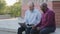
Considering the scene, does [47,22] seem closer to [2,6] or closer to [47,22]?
[47,22]

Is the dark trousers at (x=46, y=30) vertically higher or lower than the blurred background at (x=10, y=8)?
higher

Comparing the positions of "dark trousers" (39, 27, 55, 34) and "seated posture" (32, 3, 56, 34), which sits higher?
"seated posture" (32, 3, 56, 34)

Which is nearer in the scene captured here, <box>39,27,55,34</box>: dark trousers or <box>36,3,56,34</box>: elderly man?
<box>39,27,55,34</box>: dark trousers

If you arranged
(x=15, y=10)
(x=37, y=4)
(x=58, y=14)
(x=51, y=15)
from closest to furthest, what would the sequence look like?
(x=51, y=15) < (x=58, y=14) < (x=37, y=4) < (x=15, y=10)

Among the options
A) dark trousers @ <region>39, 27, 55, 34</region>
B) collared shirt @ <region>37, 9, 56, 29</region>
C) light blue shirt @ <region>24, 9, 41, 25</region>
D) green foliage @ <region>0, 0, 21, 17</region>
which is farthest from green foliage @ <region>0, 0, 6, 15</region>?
dark trousers @ <region>39, 27, 55, 34</region>

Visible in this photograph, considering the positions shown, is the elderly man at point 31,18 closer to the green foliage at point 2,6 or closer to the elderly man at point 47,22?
the elderly man at point 47,22

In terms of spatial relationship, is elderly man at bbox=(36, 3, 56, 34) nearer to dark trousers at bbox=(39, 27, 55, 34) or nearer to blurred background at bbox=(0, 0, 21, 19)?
dark trousers at bbox=(39, 27, 55, 34)

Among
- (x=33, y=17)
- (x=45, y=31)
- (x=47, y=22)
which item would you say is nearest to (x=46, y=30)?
(x=45, y=31)

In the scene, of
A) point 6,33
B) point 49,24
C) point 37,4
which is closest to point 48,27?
point 49,24

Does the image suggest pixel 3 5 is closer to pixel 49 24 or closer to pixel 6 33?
pixel 6 33

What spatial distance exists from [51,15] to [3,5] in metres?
20.1

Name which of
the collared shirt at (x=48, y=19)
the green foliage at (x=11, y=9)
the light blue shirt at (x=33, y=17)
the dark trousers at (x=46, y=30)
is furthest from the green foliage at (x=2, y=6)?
the dark trousers at (x=46, y=30)

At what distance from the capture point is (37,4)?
528 inches

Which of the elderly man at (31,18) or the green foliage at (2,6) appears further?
the green foliage at (2,6)
